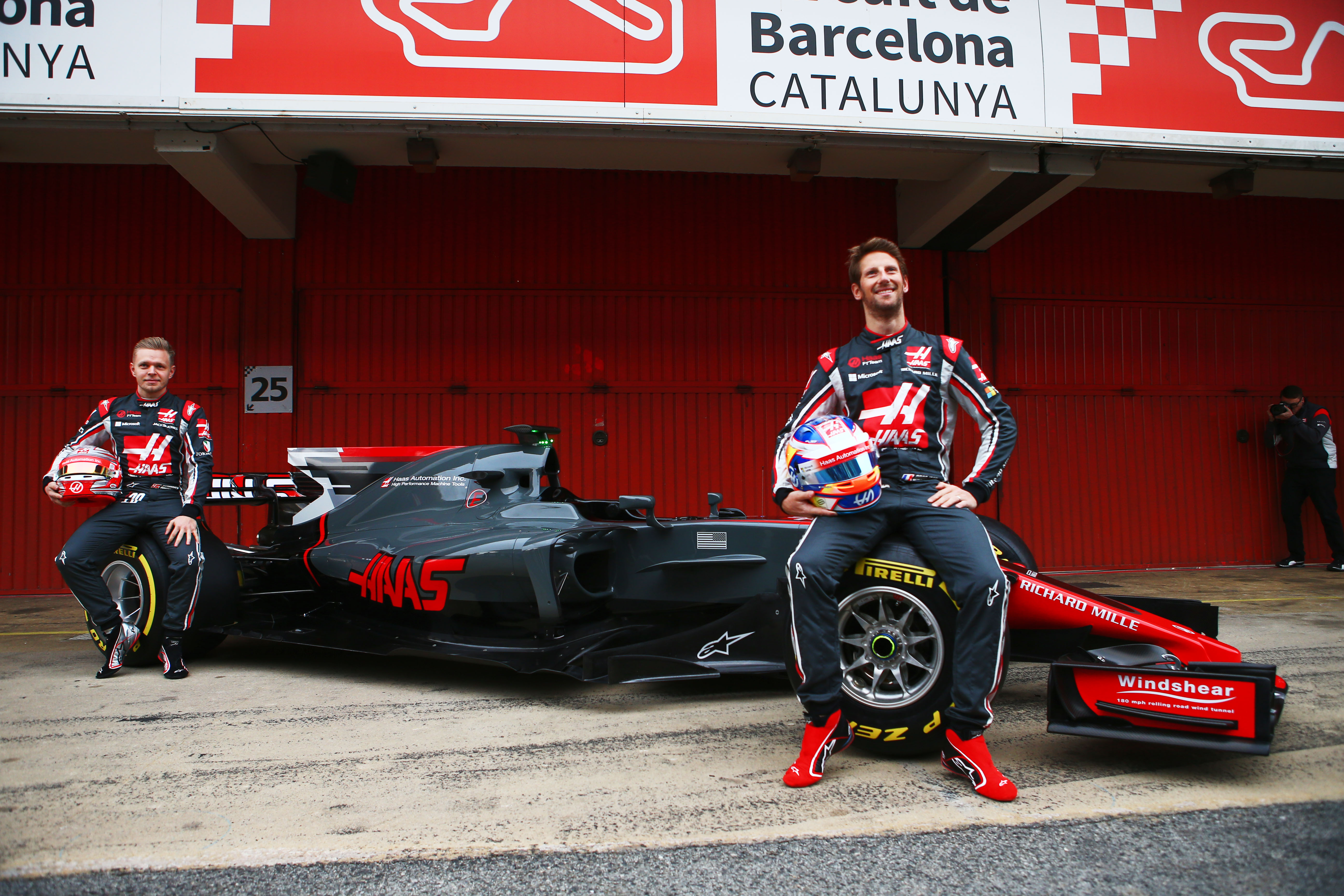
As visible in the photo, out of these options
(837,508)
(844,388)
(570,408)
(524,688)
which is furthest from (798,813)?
(570,408)

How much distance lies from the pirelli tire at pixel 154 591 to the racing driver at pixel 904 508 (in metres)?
3.31

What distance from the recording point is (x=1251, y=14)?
20.9ft

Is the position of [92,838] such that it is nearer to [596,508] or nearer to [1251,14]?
[596,508]

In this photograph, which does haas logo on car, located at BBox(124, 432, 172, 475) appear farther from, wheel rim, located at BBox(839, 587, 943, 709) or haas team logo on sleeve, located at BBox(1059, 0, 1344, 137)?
haas team logo on sleeve, located at BBox(1059, 0, 1344, 137)

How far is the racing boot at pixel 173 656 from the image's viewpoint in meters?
3.91

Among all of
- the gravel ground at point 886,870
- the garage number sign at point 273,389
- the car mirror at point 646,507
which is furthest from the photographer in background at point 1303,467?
the garage number sign at point 273,389

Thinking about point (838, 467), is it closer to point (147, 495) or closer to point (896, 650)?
point (896, 650)

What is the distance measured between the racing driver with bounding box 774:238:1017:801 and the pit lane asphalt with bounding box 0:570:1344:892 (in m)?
0.19

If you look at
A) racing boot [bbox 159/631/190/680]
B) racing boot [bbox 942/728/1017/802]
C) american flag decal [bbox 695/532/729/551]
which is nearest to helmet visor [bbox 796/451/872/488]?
racing boot [bbox 942/728/1017/802]

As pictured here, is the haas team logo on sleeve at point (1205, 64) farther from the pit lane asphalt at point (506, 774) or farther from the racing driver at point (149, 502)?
the racing driver at point (149, 502)

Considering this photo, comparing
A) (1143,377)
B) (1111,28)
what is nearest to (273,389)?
(1111,28)

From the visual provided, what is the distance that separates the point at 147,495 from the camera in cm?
401

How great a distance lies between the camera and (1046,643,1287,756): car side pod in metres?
2.19

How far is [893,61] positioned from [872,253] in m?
4.38
